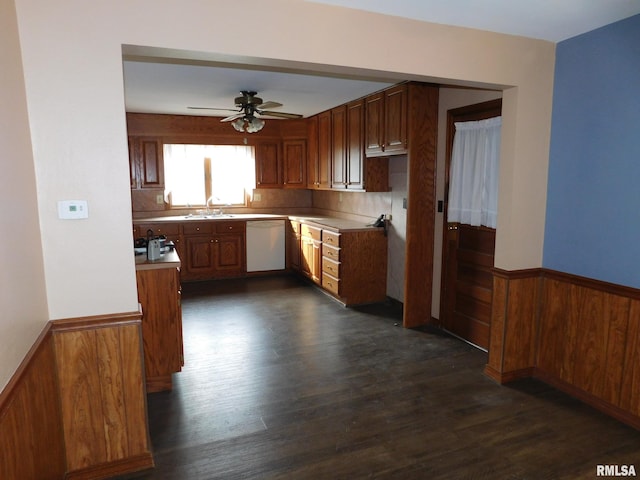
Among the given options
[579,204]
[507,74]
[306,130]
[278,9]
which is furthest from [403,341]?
[306,130]

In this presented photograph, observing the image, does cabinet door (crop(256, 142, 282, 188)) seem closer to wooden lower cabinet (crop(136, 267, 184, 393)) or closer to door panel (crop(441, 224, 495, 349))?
door panel (crop(441, 224, 495, 349))

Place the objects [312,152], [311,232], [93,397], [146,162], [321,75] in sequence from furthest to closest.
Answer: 1. [312,152]
2. [146,162]
3. [311,232]
4. [321,75]
5. [93,397]

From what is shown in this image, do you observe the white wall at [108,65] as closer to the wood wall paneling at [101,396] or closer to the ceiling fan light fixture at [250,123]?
the wood wall paneling at [101,396]

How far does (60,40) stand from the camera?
1888mm

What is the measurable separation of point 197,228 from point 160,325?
3.13 m

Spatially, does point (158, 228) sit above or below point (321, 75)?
below

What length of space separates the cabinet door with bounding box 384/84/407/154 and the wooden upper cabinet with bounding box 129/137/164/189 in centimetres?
339

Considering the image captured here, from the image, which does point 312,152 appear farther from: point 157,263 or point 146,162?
point 157,263

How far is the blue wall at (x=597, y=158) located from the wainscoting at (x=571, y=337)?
14cm

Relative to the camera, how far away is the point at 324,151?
19.3 ft

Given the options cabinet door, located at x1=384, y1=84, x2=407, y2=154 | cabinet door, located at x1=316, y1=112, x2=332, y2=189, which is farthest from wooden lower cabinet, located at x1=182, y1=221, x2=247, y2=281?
cabinet door, located at x1=384, y1=84, x2=407, y2=154

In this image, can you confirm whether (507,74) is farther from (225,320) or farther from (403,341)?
(225,320)

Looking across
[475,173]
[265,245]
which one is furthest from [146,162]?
[475,173]

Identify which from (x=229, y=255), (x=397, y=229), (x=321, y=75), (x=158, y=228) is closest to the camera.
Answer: (x=321, y=75)
